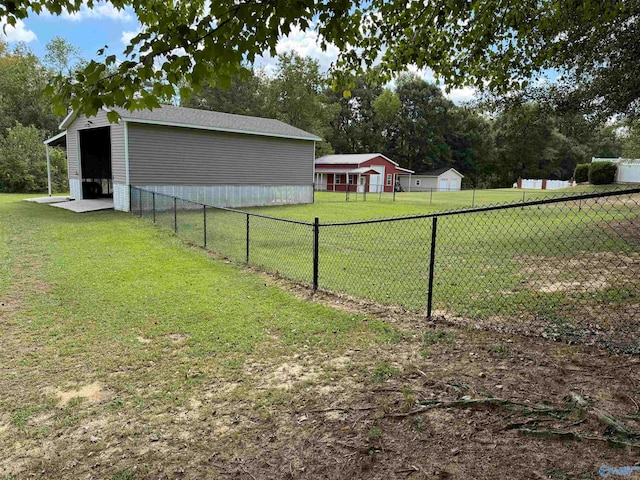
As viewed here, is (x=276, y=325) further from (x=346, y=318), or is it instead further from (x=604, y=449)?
(x=604, y=449)

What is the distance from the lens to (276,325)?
4.84 metres

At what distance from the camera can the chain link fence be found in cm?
470

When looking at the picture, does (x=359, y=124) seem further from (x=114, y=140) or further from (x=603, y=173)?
(x=114, y=140)

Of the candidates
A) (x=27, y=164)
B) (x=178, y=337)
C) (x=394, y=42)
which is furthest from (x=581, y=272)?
(x=27, y=164)

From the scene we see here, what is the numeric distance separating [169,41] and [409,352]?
10.5ft

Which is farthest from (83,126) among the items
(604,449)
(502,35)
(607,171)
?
(607,171)

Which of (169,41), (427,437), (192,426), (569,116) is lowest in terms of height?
(192,426)

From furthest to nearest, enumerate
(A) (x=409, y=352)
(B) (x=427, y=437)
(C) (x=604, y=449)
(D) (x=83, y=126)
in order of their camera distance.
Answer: (D) (x=83, y=126) < (A) (x=409, y=352) < (B) (x=427, y=437) < (C) (x=604, y=449)

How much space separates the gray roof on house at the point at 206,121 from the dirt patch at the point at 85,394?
13465 mm

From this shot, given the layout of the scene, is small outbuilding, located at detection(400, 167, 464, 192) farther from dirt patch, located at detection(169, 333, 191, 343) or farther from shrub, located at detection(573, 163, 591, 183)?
dirt patch, located at detection(169, 333, 191, 343)

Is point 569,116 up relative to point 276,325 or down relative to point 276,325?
up

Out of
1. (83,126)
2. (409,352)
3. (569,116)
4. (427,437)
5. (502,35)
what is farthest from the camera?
(83,126)

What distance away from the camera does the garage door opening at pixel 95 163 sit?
19750mm

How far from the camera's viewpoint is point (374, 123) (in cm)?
5734
